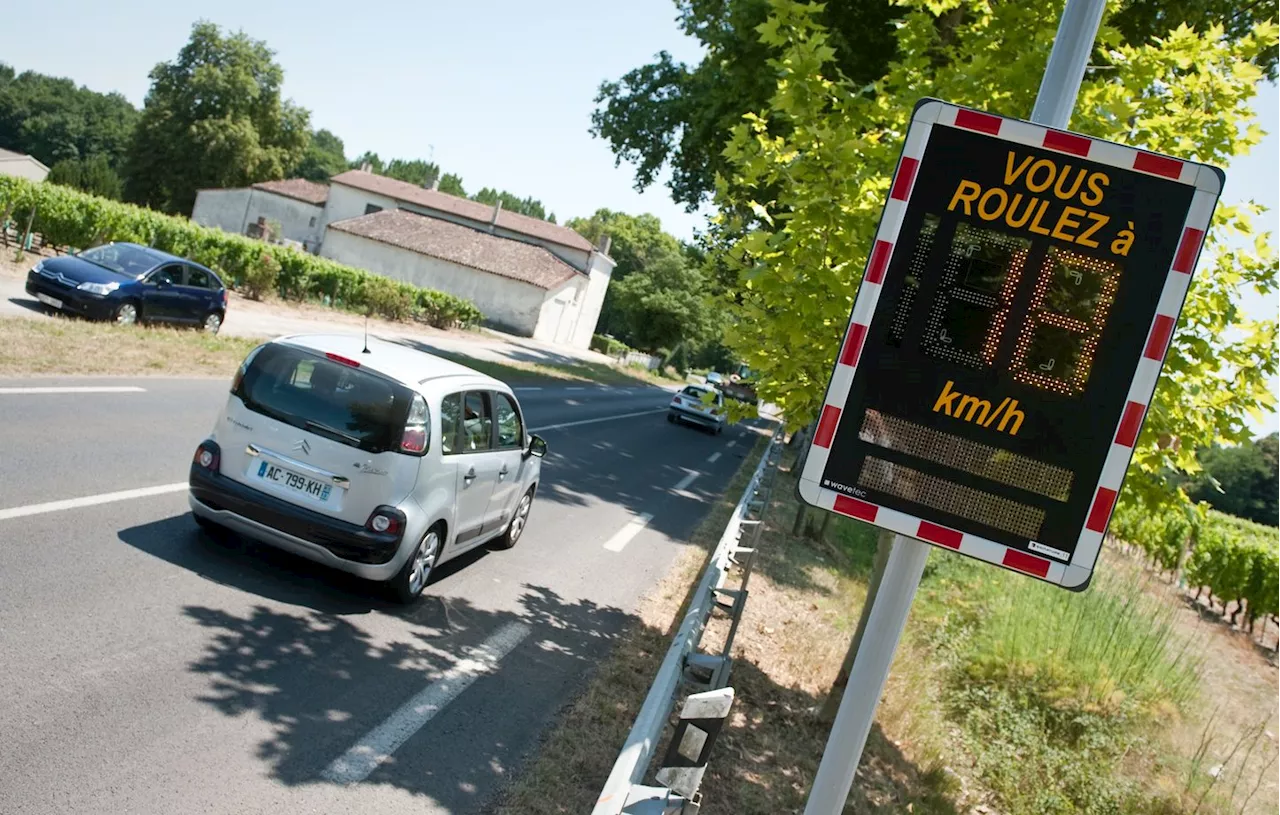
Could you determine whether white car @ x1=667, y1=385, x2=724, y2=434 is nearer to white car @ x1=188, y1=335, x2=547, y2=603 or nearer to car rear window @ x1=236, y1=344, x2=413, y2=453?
white car @ x1=188, y1=335, x2=547, y2=603

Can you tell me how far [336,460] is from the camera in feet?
23.0

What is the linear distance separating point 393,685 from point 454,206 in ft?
259

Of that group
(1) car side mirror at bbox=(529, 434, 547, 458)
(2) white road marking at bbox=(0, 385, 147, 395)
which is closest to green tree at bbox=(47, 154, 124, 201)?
(2) white road marking at bbox=(0, 385, 147, 395)

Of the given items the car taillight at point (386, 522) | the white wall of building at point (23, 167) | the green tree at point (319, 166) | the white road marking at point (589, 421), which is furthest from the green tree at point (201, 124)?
the car taillight at point (386, 522)

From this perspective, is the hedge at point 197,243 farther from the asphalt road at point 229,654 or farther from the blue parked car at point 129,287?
the asphalt road at point 229,654

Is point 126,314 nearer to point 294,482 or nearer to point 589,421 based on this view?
point 589,421

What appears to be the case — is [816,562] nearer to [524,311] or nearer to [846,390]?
[846,390]

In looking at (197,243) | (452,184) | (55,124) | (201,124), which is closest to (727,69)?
(197,243)

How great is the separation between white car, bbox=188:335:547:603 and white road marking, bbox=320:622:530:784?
2.79ft

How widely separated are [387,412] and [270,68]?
91124mm

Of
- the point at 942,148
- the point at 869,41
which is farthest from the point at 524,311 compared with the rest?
the point at 942,148

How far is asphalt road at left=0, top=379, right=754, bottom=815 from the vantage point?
4.41 meters

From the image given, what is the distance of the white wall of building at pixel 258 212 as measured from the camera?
247 ft

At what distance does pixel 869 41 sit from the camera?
56.6 ft
